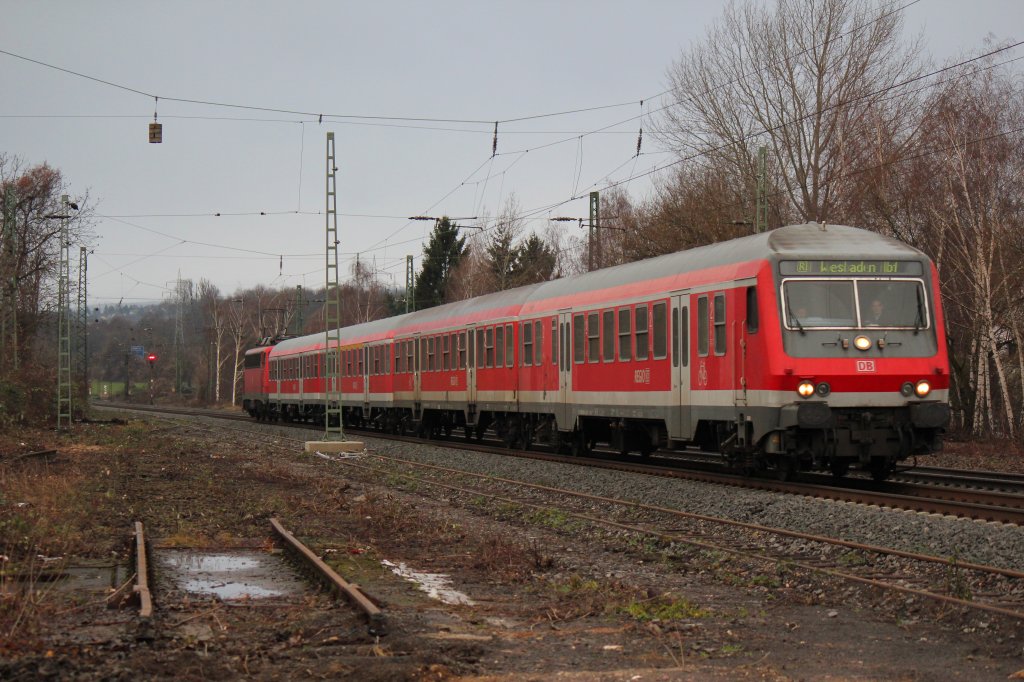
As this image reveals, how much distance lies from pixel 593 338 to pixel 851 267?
21.4ft

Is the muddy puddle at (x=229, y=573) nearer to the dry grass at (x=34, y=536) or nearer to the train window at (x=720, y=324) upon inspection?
the dry grass at (x=34, y=536)

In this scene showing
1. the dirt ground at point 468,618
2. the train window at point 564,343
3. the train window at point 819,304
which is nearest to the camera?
the dirt ground at point 468,618

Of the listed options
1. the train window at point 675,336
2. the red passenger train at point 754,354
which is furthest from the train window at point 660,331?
the train window at point 675,336

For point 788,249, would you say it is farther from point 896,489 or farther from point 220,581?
point 220,581

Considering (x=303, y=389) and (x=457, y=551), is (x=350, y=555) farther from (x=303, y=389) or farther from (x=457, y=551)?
(x=303, y=389)

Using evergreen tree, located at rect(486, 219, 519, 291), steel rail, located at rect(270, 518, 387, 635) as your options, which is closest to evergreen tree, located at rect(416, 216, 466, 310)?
evergreen tree, located at rect(486, 219, 519, 291)

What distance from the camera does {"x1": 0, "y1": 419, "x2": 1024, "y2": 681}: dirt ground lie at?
21.1 ft

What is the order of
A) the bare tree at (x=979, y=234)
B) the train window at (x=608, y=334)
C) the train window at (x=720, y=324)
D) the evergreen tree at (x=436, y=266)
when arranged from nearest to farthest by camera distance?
the train window at (x=720, y=324)
the train window at (x=608, y=334)
the bare tree at (x=979, y=234)
the evergreen tree at (x=436, y=266)

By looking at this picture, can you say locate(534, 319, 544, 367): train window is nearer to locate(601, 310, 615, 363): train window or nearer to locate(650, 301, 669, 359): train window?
locate(601, 310, 615, 363): train window

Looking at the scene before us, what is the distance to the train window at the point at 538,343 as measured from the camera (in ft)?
77.0

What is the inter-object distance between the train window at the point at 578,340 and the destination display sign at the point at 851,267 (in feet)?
22.1

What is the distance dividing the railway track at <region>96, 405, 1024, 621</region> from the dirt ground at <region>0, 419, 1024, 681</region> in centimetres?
27

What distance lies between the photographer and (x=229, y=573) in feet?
32.8

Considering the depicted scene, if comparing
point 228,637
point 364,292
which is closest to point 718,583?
point 228,637
